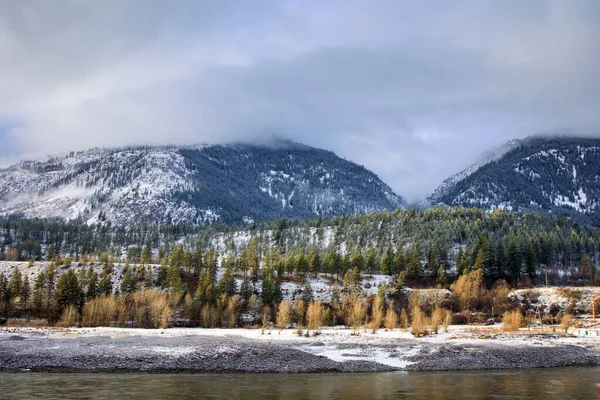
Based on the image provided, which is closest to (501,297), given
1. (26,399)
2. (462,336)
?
(462,336)

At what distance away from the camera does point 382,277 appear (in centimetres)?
16488

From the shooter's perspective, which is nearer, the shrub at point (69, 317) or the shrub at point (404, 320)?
the shrub at point (69, 317)

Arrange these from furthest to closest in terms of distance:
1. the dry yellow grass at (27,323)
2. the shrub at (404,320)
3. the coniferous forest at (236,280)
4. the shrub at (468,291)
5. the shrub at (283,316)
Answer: the shrub at (468,291)
the coniferous forest at (236,280)
the shrub at (404,320)
the shrub at (283,316)
the dry yellow grass at (27,323)

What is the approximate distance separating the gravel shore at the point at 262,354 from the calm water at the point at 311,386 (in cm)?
509

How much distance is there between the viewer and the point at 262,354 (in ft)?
245

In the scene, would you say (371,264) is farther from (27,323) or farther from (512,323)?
(27,323)

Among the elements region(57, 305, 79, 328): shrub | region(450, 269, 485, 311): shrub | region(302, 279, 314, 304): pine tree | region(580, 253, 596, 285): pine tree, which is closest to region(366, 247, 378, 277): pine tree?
region(450, 269, 485, 311): shrub

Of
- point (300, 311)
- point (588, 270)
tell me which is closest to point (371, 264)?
point (300, 311)

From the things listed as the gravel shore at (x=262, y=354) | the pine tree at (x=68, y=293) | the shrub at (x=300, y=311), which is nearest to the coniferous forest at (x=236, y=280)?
the pine tree at (x=68, y=293)

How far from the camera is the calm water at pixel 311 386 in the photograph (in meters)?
48.2

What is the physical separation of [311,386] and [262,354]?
2130 centimetres

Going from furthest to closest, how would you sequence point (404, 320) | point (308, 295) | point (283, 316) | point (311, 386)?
point (308, 295), point (404, 320), point (283, 316), point (311, 386)

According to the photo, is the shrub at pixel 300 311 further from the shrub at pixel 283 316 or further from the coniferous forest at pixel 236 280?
the shrub at pixel 283 316

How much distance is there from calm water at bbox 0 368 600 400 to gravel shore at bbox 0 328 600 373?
5.09 m
